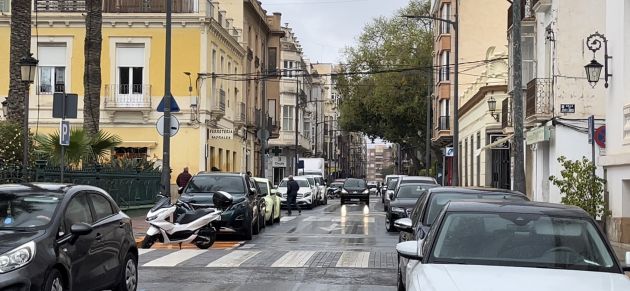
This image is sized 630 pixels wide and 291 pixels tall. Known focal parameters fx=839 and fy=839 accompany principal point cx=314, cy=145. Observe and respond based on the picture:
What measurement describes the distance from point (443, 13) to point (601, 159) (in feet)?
127

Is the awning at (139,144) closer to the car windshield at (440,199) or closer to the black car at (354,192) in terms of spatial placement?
the black car at (354,192)

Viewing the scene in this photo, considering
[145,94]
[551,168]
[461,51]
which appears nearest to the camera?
[551,168]

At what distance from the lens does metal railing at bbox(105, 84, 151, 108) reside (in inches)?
1563

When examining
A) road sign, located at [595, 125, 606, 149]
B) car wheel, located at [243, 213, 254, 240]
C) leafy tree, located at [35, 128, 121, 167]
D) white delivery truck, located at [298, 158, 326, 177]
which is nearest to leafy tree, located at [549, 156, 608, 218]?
road sign, located at [595, 125, 606, 149]

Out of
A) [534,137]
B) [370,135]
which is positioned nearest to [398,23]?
[370,135]

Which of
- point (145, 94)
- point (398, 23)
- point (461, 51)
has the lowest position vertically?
point (145, 94)

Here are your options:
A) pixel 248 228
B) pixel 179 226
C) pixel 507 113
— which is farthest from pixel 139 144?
pixel 179 226

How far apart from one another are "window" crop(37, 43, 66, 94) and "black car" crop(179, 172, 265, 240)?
21484 mm

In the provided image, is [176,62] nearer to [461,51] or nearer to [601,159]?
[461,51]

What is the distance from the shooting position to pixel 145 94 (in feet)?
130

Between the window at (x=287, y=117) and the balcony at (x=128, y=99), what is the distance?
3564cm

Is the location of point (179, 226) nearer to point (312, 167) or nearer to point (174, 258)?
point (174, 258)

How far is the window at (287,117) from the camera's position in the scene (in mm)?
75438

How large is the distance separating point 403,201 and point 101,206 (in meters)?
14.0
